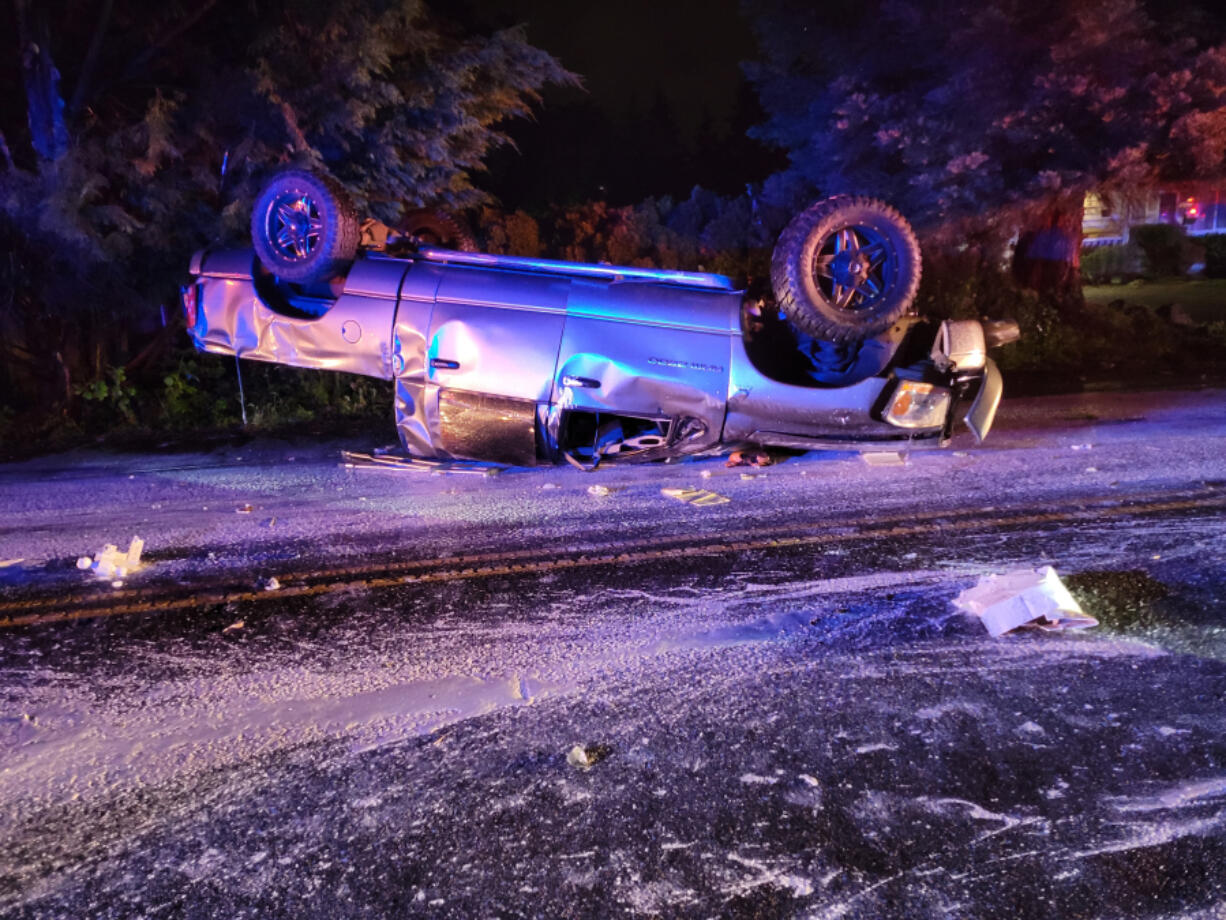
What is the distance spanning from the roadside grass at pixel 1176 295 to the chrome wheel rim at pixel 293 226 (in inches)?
523

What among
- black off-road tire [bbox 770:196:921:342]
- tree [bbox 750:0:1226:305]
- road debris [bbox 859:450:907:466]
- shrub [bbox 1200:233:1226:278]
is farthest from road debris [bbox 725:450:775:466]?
shrub [bbox 1200:233:1226:278]

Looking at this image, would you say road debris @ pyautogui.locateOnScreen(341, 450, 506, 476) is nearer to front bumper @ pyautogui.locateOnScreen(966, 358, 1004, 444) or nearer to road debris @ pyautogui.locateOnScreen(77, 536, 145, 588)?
road debris @ pyautogui.locateOnScreen(77, 536, 145, 588)

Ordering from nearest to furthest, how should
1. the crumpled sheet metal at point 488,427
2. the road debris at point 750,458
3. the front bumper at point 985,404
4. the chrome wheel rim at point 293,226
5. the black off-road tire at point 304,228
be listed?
the front bumper at point 985,404, the crumpled sheet metal at point 488,427, the black off-road tire at point 304,228, the chrome wheel rim at point 293,226, the road debris at point 750,458

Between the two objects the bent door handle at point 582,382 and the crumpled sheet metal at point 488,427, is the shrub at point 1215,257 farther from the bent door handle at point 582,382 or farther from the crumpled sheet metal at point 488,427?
the crumpled sheet metal at point 488,427

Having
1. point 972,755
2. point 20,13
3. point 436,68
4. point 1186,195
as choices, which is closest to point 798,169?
point 1186,195

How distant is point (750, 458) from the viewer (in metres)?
6.91

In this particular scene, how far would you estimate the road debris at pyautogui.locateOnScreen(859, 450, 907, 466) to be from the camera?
6.82 meters

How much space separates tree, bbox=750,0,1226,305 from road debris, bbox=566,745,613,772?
9475 mm

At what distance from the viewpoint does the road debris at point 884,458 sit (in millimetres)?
6820

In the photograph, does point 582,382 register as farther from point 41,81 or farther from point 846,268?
point 41,81

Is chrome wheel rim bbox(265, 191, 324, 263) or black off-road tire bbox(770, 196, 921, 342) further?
chrome wheel rim bbox(265, 191, 324, 263)

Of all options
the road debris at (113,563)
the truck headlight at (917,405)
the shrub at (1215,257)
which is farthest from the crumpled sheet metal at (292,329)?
the shrub at (1215,257)

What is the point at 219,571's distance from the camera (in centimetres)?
487

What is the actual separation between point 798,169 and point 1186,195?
208 inches
